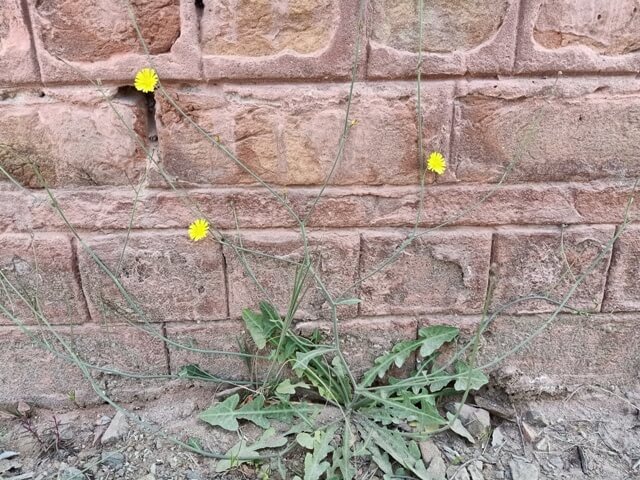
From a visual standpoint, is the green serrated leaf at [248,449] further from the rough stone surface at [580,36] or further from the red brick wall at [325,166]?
the rough stone surface at [580,36]

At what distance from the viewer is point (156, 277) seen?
212 cm

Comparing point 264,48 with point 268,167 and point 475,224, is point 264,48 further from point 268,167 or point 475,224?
point 475,224

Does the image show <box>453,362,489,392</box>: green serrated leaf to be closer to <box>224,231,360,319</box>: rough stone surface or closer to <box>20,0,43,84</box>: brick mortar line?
<box>224,231,360,319</box>: rough stone surface

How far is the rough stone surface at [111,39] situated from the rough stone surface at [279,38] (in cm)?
7

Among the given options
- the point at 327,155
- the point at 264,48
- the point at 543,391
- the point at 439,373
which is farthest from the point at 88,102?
the point at 543,391

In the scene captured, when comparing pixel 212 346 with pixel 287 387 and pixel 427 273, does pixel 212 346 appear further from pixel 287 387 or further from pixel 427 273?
pixel 427 273

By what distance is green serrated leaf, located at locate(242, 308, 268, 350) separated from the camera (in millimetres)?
2125

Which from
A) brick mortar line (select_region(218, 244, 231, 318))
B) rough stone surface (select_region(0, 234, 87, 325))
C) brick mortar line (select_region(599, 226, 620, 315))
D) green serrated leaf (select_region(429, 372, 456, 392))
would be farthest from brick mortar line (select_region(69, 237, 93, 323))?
brick mortar line (select_region(599, 226, 620, 315))

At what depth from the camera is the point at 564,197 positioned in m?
2.06

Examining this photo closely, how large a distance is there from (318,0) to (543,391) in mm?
1805

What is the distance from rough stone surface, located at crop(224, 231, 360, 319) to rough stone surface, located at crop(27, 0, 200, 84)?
67cm

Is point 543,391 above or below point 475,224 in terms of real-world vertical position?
below

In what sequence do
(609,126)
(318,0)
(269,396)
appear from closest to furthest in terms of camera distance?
(318,0) → (609,126) → (269,396)

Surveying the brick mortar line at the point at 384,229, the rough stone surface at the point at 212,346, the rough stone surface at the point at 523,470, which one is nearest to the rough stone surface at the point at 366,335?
the rough stone surface at the point at 212,346
